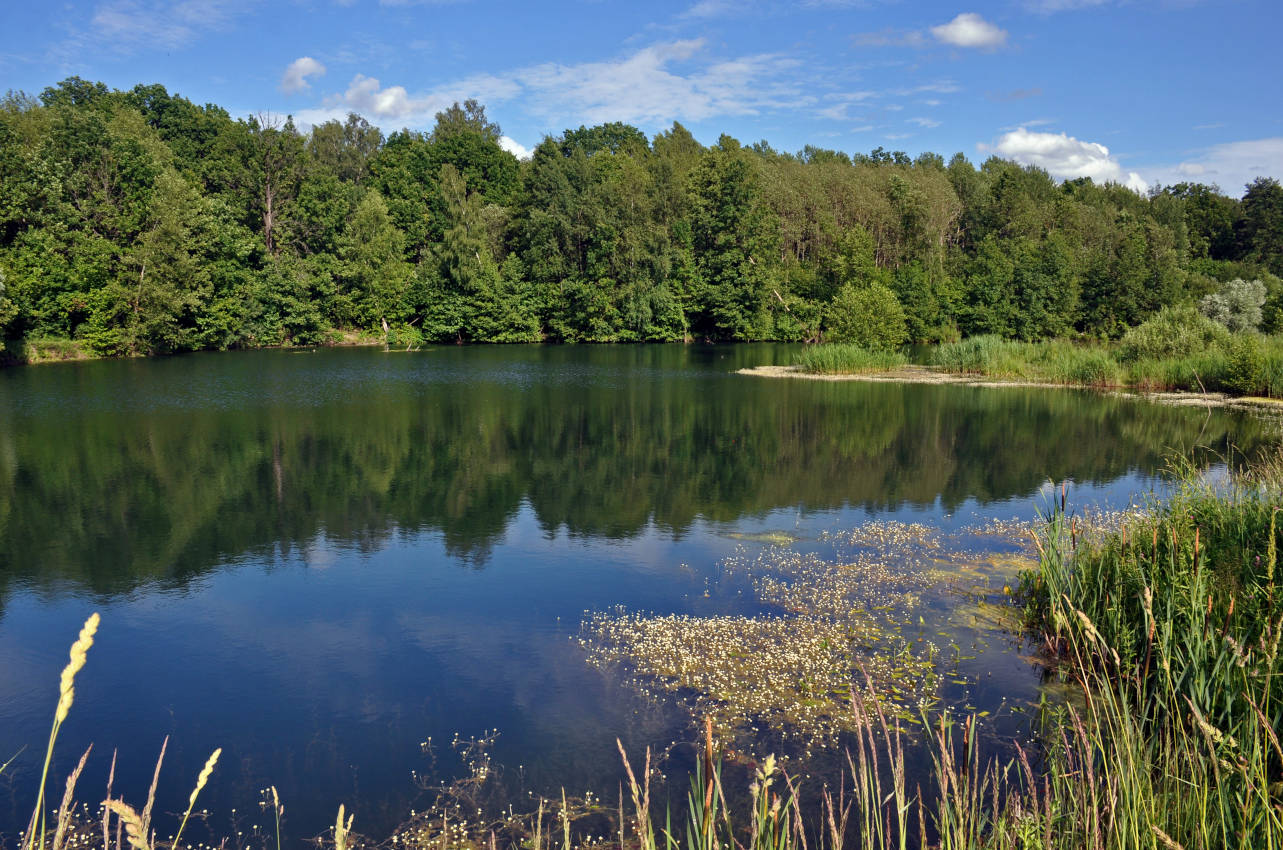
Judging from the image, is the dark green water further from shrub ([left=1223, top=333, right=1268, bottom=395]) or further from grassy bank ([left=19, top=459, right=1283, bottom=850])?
shrub ([left=1223, top=333, right=1268, bottom=395])

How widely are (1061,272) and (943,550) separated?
2082 inches

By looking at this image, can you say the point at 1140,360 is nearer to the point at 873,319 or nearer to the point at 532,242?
the point at 873,319

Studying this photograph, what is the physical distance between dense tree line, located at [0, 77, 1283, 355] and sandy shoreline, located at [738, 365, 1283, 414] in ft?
11.0

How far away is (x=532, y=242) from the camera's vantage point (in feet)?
220

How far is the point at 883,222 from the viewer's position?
73.1 meters

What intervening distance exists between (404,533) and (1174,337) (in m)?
32.6

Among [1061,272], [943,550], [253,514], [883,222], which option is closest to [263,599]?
[253,514]

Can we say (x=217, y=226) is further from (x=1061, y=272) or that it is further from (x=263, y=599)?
(x=1061, y=272)

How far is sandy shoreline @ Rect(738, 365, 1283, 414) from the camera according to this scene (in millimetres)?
28391

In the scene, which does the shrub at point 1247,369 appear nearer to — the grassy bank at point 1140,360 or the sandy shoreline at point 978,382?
the grassy bank at point 1140,360

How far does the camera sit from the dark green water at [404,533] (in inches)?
311

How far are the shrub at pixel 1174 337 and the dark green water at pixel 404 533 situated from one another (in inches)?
153

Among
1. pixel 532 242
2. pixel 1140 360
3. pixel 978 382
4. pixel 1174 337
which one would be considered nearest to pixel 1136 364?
pixel 1140 360

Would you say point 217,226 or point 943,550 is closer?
point 943,550
